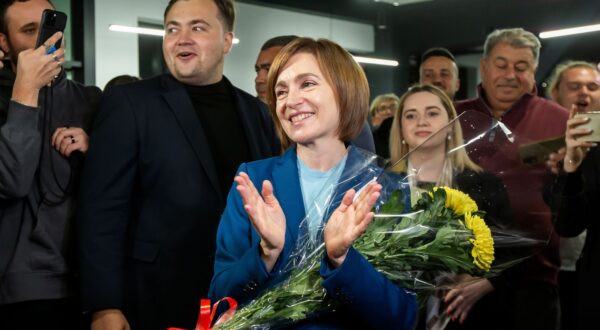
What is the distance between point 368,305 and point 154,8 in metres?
6.63

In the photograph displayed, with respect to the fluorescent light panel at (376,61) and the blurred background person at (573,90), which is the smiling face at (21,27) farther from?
the fluorescent light panel at (376,61)

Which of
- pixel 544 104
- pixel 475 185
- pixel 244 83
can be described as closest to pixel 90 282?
pixel 475 185

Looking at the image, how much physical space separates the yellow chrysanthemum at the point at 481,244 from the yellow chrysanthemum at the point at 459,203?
0.02m

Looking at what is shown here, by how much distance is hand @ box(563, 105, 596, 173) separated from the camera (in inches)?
106

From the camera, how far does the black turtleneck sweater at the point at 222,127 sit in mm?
2428

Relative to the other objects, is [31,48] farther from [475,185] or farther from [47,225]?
[475,185]

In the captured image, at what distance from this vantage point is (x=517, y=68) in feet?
11.6

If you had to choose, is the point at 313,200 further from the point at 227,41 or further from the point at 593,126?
the point at 593,126

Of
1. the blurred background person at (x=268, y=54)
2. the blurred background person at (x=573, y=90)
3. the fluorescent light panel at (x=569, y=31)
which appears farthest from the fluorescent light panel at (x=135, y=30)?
the fluorescent light panel at (x=569, y=31)

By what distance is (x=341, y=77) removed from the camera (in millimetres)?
1731

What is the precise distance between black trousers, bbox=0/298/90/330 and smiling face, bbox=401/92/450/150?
1.55 meters

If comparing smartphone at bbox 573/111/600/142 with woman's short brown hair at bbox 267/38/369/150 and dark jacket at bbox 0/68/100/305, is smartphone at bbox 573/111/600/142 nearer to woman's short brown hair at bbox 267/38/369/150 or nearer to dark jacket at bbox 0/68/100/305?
woman's short brown hair at bbox 267/38/369/150

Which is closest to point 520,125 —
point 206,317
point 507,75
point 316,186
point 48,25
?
point 507,75

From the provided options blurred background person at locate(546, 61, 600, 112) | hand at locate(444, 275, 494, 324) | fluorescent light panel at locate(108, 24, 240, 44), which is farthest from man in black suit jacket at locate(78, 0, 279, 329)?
fluorescent light panel at locate(108, 24, 240, 44)
